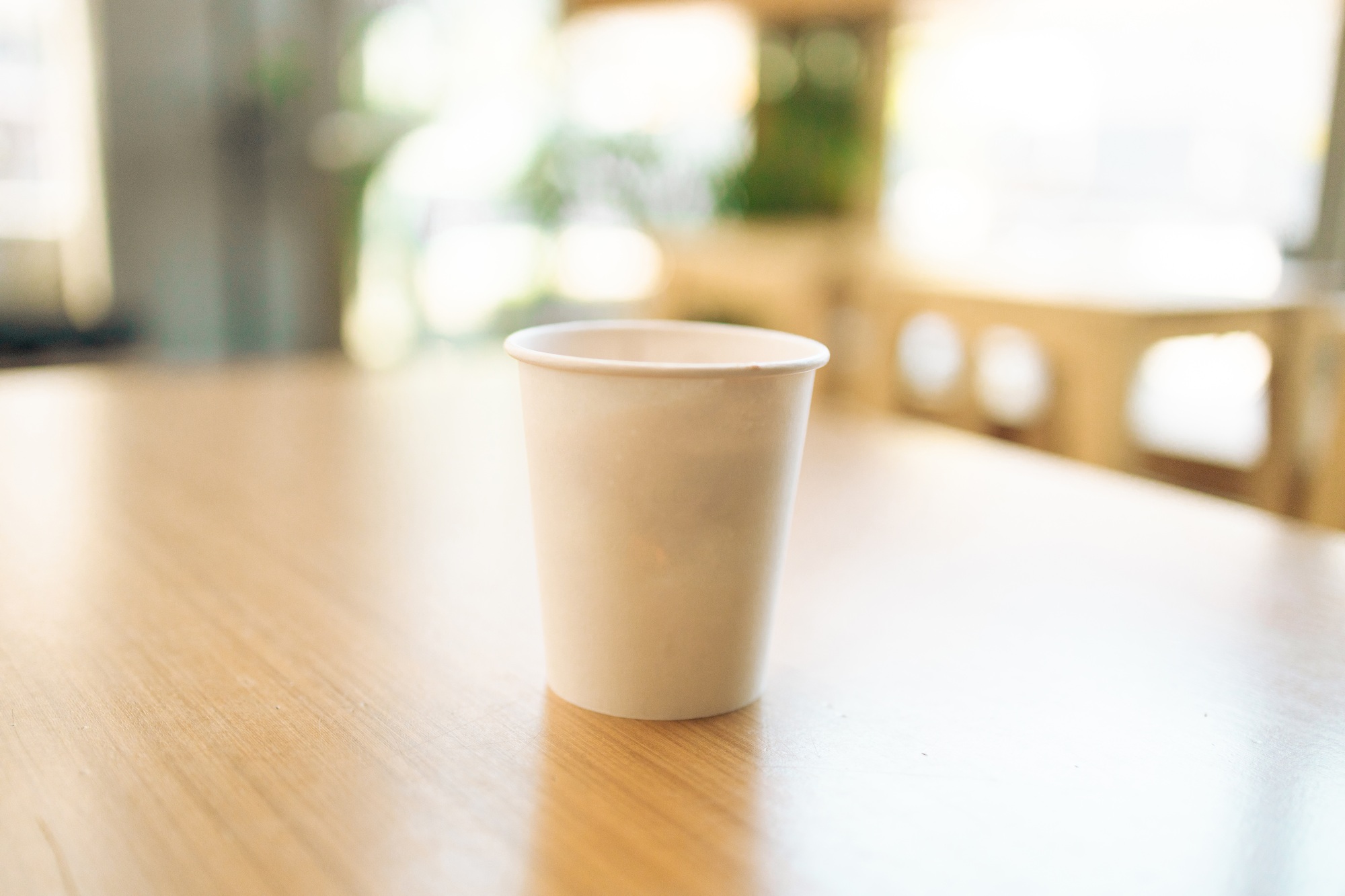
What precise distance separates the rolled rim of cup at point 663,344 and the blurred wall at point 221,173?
3.74 m

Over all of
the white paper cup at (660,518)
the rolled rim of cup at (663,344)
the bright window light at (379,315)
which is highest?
the rolled rim of cup at (663,344)

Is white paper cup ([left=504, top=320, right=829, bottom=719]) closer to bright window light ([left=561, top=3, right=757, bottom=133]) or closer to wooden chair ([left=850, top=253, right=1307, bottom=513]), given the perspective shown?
wooden chair ([left=850, top=253, right=1307, bottom=513])

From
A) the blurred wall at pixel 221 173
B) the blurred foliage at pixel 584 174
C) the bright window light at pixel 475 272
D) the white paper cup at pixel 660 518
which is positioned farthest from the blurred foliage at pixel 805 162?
the white paper cup at pixel 660 518

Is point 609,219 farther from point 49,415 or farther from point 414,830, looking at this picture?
point 414,830

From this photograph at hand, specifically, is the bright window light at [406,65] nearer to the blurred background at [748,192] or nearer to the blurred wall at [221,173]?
the blurred background at [748,192]

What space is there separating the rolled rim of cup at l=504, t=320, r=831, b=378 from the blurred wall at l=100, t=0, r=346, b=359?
3.74 m

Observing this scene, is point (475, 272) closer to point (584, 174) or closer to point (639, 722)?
point (584, 174)

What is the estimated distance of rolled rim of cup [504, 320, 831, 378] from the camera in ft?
1.50

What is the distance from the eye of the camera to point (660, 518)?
16.6 inches

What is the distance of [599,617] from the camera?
437 mm

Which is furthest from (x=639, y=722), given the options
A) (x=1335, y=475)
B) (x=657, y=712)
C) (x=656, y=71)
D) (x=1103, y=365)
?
(x=656, y=71)

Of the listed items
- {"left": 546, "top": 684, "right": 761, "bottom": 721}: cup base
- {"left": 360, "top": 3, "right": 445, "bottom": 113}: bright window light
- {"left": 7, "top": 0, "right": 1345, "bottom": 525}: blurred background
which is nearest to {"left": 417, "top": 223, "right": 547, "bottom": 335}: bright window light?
{"left": 7, "top": 0, "right": 1345, "bottom": 525}: blurred background

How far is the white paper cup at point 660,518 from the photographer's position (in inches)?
16.3

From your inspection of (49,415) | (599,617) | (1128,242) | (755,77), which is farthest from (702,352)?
(755,77)
